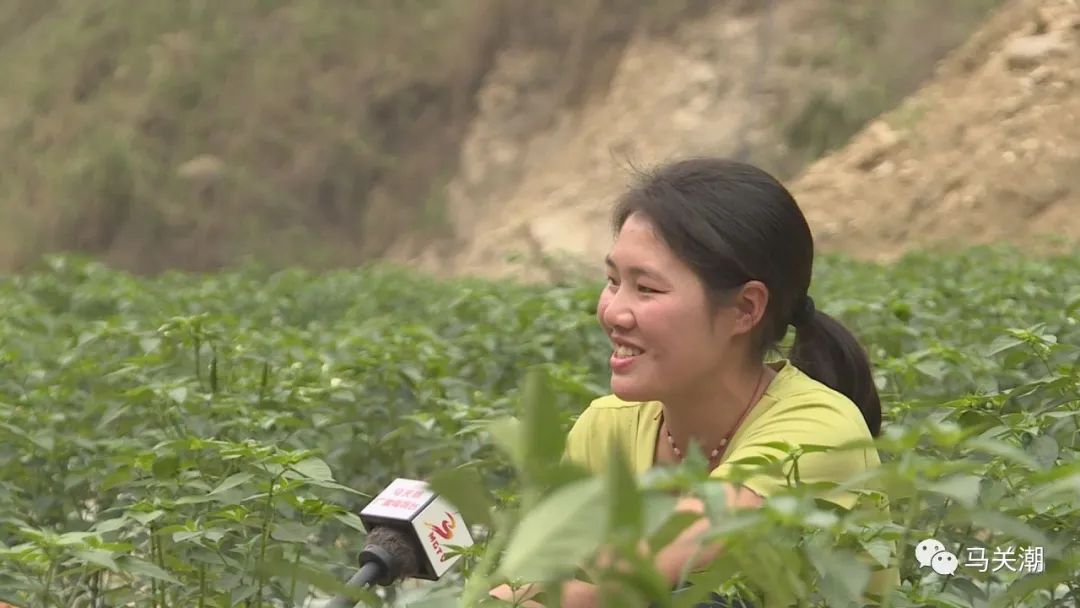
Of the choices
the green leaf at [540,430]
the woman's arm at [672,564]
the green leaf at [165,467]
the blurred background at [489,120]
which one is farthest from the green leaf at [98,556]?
the blurred background at [489,120]

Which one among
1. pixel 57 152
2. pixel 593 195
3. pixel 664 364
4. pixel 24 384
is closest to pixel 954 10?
pixel 593 195

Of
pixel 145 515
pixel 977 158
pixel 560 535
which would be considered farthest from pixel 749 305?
pixel 977 158

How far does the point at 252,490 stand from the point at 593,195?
47.6 feet

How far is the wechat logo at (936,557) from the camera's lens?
69.4 inches

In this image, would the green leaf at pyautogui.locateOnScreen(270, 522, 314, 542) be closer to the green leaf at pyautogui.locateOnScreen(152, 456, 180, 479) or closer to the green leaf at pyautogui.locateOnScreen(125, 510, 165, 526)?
the green leaf at pyautogui.locateOnScreen(125, 510, 165, 526)

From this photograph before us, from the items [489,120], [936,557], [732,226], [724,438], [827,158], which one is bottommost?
[827,158]

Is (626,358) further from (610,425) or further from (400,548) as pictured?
(400,548)

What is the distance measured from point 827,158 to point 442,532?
1396cm

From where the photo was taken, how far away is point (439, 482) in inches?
40.6

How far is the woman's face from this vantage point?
221cm

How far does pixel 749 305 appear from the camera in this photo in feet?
7.68

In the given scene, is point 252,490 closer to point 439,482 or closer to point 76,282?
point 439,482

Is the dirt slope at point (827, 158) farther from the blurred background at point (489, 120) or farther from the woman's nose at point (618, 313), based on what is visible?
the woman's nose at point (618, 313)

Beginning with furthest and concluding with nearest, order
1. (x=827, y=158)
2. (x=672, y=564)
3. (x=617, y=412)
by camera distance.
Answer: (x=827, y=158) < (x=617, y=412) < (x=672, y=564)
